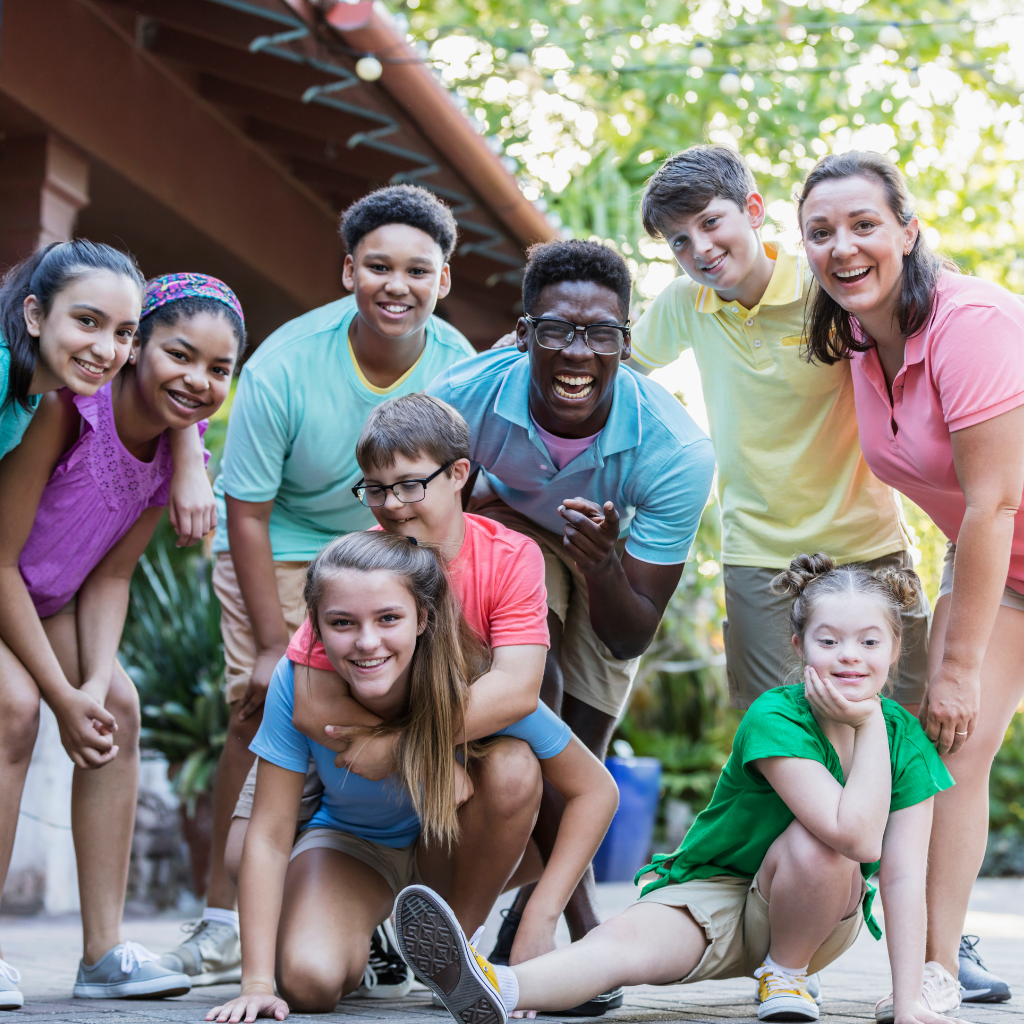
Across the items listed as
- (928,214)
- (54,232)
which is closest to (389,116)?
(54,232)

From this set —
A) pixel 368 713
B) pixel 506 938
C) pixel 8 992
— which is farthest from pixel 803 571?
pixel 8 992

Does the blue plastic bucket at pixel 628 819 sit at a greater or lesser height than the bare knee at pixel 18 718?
lesser

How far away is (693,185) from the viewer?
2961mm

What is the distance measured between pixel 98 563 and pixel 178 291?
0.67 m

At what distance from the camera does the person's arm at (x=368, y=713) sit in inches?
96.7

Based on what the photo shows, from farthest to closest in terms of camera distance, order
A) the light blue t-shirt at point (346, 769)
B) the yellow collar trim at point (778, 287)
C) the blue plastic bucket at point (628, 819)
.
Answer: the blue plastic bucket at point (628, 819), the yellow collar trim at point (778, 287), the light blue t-shirt at point (346, 769)

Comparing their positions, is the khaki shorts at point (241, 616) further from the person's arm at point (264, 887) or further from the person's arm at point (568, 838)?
the person's arm at point (568, 838)

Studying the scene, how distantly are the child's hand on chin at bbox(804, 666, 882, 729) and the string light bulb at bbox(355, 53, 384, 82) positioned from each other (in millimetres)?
2869

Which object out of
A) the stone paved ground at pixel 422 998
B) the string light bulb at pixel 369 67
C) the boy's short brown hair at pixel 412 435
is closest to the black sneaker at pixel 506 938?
the stone paved ground at pixel 422 998

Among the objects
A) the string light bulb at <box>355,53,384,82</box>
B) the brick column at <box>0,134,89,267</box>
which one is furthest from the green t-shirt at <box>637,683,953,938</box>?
the brick column at <box>0,134,89,267</box>

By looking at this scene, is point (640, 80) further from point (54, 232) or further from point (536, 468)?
point (536, 468)

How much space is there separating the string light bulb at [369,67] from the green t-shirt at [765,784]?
280 centimetres

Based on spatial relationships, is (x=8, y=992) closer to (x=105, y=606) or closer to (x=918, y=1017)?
(x=105, y=606)

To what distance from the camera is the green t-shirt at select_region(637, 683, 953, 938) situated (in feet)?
7.84
